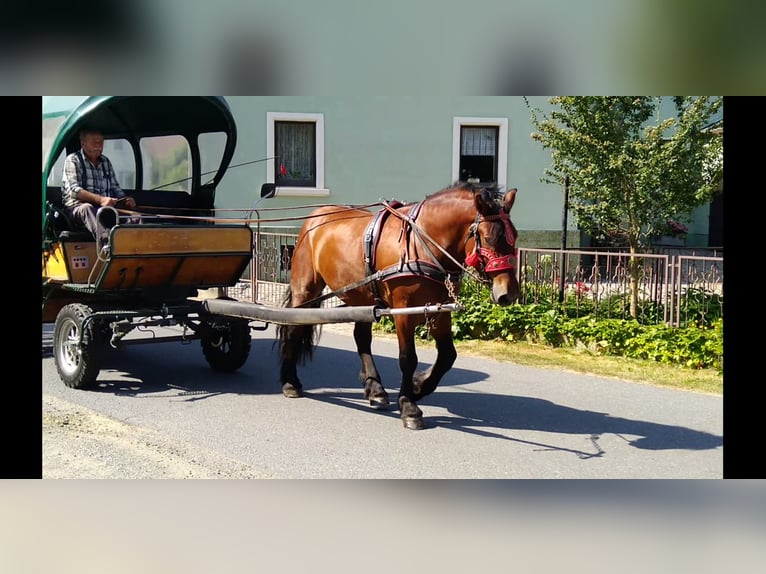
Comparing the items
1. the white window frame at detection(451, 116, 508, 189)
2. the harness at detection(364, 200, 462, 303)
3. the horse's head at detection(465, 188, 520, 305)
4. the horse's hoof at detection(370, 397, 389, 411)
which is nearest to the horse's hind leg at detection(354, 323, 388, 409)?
the horse's hoof at detection(370, 397, 389, 411)

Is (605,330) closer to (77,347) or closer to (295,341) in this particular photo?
(295,341)

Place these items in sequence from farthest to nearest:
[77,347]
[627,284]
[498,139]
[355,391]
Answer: [498,139], [627,284], [355,391], [77,347]

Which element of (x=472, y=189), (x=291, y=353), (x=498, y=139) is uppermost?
(x=498, y=139)

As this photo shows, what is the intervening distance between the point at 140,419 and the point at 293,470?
1.81m

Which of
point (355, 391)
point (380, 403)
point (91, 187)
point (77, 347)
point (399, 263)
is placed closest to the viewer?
point (399, 263)

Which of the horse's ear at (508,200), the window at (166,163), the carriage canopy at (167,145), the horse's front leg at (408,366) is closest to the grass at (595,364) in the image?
the horse's front leg at (408,366)

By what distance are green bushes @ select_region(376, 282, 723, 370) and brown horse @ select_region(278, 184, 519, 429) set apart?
6.98ft

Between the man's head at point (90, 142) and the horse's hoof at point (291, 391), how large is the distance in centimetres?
282

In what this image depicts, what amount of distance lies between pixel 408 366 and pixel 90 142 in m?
3.73

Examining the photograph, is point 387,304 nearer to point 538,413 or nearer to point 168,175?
point 538,413

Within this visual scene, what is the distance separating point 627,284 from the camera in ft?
33.9

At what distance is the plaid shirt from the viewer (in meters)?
7.33

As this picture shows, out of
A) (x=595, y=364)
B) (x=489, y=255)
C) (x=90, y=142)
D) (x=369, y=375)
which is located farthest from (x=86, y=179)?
(x=595, y=364)

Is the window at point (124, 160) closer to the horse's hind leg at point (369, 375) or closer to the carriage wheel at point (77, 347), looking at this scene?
the carriage wheel at point (77, 347)
